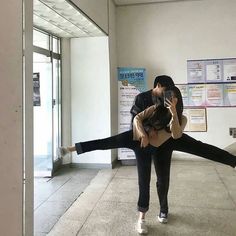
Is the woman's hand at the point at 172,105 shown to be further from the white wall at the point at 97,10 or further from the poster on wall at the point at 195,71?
the poster on wall at the point at 195,71

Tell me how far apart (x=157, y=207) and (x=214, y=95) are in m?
2.97

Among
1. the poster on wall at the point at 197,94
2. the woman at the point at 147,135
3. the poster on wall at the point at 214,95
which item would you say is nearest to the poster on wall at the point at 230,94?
the poster on wall at the point at 214,95

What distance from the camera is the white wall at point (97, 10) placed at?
3.62 m

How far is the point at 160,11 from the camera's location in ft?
18.0

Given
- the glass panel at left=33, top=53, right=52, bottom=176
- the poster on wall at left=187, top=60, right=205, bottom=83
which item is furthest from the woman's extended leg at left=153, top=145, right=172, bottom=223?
the poster on wall at left=187, top=60, right=205, bottom=83

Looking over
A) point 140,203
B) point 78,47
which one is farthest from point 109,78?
point 140,203

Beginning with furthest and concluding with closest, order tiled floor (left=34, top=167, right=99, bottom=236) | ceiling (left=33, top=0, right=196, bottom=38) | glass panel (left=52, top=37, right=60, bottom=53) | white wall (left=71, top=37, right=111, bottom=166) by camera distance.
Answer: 1. white wall (left=71, top=37, right=111, bottom=166)
2. glass panel (left=52, top=37, right=60, bottom=53)
3. ceiling (left=33, top=0, right=196, bottom=38)
4. tiled floor (left=34, top=167, right=99, bottom=236)

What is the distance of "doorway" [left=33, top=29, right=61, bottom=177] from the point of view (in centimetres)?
466

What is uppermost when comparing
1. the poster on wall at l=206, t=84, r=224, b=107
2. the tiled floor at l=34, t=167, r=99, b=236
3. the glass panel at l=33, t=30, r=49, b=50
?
the glass panel at l=33, t=30, r=49, b=50

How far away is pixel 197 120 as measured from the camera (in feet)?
17.9

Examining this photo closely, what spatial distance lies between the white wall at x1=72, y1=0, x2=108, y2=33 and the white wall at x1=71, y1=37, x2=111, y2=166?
0.38 metres

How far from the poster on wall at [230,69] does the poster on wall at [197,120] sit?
2.50 feet

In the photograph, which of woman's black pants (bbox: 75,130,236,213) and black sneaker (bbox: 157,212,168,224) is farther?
black sneaker (bbox: 157,212,168,224)

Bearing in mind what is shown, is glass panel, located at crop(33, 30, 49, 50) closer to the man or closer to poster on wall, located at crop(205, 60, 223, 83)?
the man
